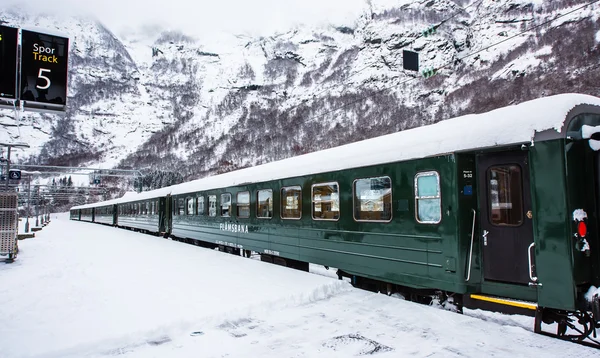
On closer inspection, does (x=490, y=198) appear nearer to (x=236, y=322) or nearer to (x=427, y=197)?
(x=427, y=197)

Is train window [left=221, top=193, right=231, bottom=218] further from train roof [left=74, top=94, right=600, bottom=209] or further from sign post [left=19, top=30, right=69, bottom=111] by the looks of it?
sign post [left=19, top=30, right=69, bottom=111]

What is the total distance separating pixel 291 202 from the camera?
33.7ft

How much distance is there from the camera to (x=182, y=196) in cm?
1925

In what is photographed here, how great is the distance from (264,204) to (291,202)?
1540 millimetres

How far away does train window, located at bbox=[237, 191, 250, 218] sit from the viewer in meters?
12.6

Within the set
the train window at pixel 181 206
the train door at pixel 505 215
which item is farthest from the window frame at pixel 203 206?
the train door at pixel 505 215

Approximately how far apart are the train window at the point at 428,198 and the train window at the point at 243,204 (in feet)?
22.5

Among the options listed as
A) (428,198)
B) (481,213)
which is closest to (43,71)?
(428,198)

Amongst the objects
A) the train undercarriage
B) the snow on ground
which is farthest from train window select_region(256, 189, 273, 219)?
the train undercarriage

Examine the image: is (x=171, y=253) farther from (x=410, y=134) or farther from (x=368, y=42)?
(x=368, y=42)

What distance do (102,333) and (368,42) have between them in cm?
19449

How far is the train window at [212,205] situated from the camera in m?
15.1

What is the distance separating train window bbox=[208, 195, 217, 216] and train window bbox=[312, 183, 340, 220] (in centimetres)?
677

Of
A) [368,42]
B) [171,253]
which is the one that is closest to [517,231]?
[171,253]
